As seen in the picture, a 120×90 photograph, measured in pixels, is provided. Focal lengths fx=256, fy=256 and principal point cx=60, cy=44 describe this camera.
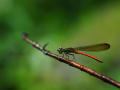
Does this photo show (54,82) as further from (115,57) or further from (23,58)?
(115,57)

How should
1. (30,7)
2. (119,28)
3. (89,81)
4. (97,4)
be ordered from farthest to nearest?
1. (97,4)
2. (30,7)
3. (119,28)
4. (89,81)

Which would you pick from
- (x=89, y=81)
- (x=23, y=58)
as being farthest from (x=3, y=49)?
(x=89, y=81)

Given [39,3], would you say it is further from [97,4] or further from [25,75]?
[25,75]

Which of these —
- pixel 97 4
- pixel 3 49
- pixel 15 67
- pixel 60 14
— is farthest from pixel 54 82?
pixel 97 4

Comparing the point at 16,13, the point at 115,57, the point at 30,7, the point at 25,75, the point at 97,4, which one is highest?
the point at 97,4

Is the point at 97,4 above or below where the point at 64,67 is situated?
above

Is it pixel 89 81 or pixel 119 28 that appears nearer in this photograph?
pixel 89 81

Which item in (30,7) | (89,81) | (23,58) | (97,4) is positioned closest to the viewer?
(89,81)
